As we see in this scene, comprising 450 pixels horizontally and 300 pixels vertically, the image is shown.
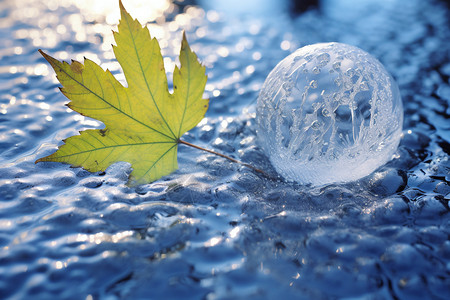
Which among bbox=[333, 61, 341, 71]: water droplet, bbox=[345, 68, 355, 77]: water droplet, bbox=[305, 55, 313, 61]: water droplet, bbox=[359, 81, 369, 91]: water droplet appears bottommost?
bbox=[359, 81, 369, 91]: water droplet

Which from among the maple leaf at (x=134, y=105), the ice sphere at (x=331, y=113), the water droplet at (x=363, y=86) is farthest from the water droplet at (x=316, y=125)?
the maple leaf at (x=134, y=105)

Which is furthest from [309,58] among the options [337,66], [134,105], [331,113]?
[134,105]

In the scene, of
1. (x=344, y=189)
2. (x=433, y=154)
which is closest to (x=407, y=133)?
(x=433, y=154)

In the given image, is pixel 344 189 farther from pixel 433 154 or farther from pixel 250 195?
pixel 433 154

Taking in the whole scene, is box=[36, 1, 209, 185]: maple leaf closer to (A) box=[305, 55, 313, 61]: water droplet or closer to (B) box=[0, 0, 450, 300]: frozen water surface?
(B) box=[0, 0, 450, 300]: frozen water surface

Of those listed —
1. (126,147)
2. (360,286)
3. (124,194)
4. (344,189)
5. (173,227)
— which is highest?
(126,147)

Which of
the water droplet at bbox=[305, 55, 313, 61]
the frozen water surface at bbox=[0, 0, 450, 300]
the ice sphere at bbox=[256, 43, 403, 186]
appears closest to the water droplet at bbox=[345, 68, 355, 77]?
the ice sphere at bbox=[256, 43, 403, 186]
